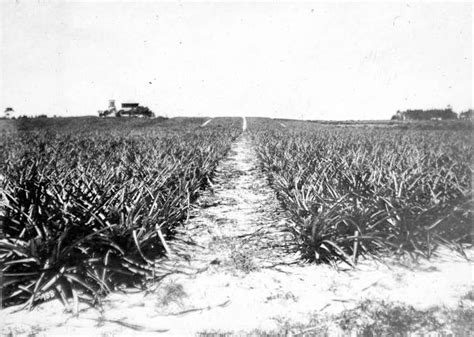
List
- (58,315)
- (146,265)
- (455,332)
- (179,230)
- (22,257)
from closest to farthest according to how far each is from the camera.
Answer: (455,332), (58,315), (22,257), (146,265), (179,230)

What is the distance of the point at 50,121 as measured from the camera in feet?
116

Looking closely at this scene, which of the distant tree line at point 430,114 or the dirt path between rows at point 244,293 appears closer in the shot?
the dirt path between rows at point 244,293

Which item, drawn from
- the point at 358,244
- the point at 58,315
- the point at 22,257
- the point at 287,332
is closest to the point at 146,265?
the point at 58,315

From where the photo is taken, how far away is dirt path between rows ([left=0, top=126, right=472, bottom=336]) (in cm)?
244

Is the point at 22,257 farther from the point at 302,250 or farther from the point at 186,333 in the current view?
the point at 302,250

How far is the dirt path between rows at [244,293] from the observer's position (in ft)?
8.00

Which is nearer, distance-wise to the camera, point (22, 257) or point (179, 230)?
point (22, 257)

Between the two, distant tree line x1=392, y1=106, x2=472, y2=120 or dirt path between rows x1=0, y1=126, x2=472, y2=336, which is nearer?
dirt path between rows x1=0, y1=126, x2=472, y2=336

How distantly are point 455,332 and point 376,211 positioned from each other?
2.03m

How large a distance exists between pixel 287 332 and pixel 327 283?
93 cm

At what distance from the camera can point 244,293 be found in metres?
2.93

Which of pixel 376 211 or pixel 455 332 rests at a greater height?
pixel 376 211

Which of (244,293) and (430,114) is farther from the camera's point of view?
(430,114)

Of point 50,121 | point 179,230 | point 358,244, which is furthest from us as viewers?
point 50,121
